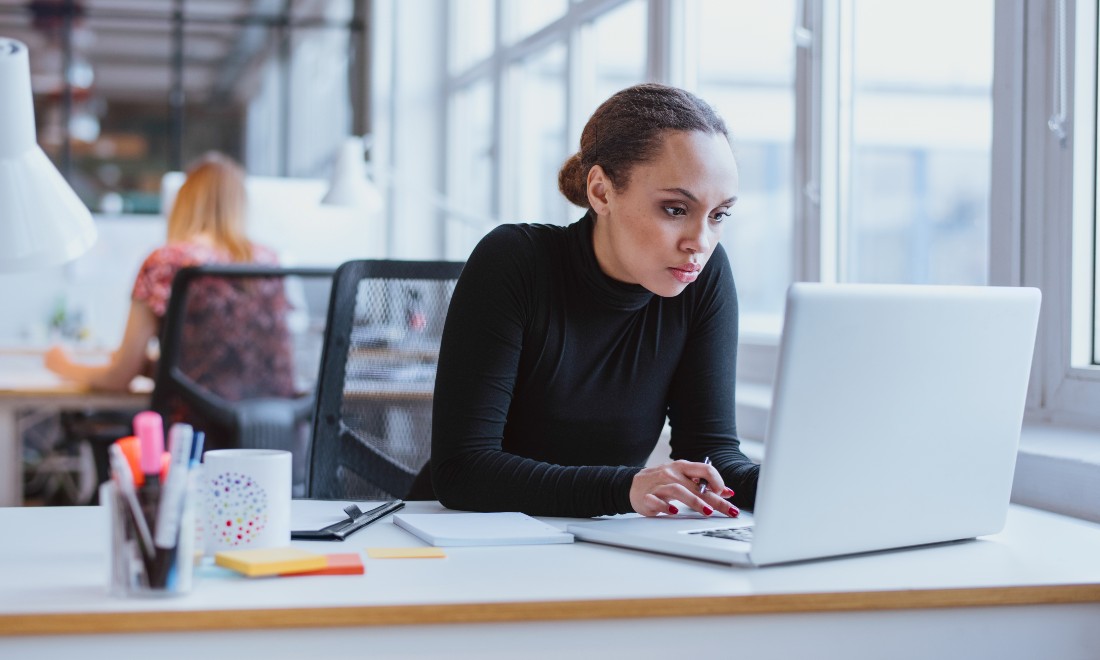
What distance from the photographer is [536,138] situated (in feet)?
15.5

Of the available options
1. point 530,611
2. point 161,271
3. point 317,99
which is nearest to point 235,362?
point 161,271

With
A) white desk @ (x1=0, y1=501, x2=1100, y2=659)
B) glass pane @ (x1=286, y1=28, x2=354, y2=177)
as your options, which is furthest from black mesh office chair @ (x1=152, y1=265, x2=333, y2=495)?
glass pane @ (x1=286, y1=28, x2=354, y2=177)

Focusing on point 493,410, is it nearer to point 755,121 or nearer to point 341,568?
point 341,568

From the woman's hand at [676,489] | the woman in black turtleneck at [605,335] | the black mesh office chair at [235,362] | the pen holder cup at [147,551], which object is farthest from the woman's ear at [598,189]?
the black mesh office chair at [235,362]

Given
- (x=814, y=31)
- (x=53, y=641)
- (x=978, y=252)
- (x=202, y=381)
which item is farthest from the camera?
(x=202, y=381)

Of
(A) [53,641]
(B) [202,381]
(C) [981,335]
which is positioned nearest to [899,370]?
(C) [981,335]

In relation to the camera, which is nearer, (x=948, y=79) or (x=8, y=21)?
(x=948, y=79)

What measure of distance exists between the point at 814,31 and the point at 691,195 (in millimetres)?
1166

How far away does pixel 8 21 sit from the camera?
719 cm

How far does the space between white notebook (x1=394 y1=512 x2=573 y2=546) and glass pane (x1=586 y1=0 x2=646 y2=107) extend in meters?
2.24

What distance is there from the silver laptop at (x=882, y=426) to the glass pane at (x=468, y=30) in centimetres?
456

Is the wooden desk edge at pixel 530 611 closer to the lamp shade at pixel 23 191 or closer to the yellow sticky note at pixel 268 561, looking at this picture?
the yellow sticky note at pixel 268 561

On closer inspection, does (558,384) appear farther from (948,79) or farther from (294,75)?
(294,75)

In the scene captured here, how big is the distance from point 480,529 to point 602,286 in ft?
1.57
